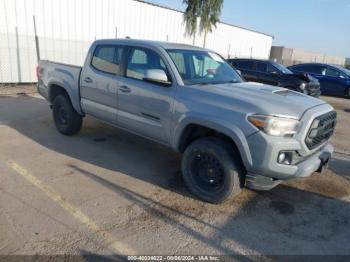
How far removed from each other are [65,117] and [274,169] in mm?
4323

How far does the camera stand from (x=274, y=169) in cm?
342

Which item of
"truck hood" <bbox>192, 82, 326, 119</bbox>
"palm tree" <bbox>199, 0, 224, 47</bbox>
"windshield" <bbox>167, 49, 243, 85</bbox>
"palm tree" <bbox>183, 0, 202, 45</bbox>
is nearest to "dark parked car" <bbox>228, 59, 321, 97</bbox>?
"windshield" <bbox>167, 49, 243, 85</bbox>

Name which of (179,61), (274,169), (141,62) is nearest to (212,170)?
(274,169)

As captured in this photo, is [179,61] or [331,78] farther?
[331,78]

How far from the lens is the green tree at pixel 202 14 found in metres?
20.9

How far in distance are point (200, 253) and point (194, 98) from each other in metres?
1.80

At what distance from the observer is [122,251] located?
9.73 feet

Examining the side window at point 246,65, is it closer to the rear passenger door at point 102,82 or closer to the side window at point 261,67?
the side window at point 261,67

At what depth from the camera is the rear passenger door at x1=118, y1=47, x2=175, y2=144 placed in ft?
13.9

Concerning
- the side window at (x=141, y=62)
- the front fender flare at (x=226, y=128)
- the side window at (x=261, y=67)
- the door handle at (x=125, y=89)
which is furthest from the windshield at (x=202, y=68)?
the side window at (x=261, y=67)

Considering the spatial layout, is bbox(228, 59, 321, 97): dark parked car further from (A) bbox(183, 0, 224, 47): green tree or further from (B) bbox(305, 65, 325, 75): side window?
(A) bbox(183, 0, 224, 47): green tree

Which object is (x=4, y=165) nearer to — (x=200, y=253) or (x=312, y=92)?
(x=200, y=253)

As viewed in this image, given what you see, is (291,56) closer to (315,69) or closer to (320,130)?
(315,69)

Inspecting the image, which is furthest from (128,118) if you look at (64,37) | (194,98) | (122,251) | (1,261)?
(64,37)
